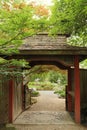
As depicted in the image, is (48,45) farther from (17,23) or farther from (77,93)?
(17,23)

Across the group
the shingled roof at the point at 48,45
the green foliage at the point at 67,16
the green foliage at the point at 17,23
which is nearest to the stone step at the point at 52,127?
the shingled roof at the point at 48,45

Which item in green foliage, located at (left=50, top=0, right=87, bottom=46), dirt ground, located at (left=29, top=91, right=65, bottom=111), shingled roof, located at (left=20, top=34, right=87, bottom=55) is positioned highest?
green foliage, located at (left=50, top=0, right=87, bottom=46)

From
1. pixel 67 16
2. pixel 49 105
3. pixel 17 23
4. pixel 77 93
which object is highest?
pixel 67 16

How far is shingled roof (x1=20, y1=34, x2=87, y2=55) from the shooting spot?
28.4ft

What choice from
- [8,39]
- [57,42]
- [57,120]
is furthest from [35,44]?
[57,120]

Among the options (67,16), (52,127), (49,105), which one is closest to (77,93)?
(52,127)

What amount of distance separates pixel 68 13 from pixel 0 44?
9.89ft

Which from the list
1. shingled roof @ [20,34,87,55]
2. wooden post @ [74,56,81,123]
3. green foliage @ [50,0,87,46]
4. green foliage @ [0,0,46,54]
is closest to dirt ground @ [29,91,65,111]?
wooden post @ [74,56,81,123]

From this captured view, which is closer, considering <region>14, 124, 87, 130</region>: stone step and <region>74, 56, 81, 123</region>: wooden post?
<region>14, 124, 87, 130</region>: stone step

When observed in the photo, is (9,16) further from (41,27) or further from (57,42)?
(57,42)

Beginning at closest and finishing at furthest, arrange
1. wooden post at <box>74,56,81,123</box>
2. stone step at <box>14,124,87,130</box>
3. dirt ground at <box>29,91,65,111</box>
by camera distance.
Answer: stone step at <box>14,124,87,130</box>
wooden post at <box>74,56,81,123</box>
dirt ground at <box>29,91,65,111</box>

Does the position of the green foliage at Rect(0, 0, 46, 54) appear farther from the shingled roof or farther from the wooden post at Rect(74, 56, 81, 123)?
the wooden post at Rect(74, 56, 81, 123)

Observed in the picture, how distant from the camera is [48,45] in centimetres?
902

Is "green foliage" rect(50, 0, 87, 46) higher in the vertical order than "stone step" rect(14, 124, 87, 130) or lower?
higher
